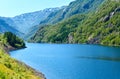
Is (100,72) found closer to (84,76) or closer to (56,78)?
(84,76)

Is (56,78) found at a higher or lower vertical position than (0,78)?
lower

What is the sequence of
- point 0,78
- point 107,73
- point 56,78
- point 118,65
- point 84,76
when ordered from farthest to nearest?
point 118,65 < point 107,73 < point 84,76 < point 56,78 < point 0,78

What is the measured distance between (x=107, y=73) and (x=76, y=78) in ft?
64.0

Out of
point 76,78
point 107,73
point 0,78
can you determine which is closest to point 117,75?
point 107,73

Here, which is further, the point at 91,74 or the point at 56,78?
the point at 91,74

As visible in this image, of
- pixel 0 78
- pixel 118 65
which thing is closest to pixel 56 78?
pixel 118 65

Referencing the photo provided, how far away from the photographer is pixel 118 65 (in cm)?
14775

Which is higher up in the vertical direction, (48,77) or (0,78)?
(0,78)

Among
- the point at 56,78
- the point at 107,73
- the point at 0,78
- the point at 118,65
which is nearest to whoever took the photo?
the point at 0,78

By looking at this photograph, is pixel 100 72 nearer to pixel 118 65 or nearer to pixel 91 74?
pixel 91 74

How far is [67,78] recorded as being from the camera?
4311 inches

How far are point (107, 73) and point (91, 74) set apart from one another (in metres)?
7.48

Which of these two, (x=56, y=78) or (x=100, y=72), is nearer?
(x=56, y=78)

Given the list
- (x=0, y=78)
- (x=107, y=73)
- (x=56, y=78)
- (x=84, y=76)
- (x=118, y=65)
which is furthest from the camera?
(x=118, y=65)
